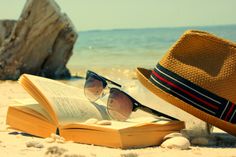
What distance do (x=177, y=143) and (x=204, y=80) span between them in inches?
16.4

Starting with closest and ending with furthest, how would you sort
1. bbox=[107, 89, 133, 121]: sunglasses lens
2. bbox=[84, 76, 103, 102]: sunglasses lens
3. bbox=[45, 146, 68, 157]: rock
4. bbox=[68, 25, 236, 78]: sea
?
bbox=[45, 146, 68, 157]: rock
bbox=[107, 89, 133, 121]: sunglasses lens
bbox=[84, 76, 103, 102]: sunglasses lens
bbox=[68, 25, 236, 78]: sea

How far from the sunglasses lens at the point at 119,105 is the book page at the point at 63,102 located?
0.45ft

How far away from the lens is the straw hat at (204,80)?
3.21m

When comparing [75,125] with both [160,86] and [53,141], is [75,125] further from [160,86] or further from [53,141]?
[160,86]

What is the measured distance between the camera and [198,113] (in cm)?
320

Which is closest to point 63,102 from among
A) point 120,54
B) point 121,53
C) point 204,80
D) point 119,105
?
point 119,105

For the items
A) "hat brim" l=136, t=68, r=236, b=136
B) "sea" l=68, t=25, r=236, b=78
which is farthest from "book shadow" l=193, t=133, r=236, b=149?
"sea" l=68, t=25, r=236, b=78

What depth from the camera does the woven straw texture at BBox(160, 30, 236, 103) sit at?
3.22 m

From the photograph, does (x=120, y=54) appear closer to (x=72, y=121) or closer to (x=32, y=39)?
(x=32, y=39)

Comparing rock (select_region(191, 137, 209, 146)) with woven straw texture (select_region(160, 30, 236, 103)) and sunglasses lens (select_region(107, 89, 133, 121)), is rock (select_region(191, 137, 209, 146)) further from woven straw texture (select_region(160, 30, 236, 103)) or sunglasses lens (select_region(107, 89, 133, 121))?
sunglasses lens (select_region(107, 89, 133, 121))

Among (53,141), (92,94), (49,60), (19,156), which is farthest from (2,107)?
(49,60)

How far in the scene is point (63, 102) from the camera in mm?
3406

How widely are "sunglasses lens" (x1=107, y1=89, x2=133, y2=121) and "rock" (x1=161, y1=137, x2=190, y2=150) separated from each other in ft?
1.18

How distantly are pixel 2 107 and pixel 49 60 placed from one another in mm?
3906
